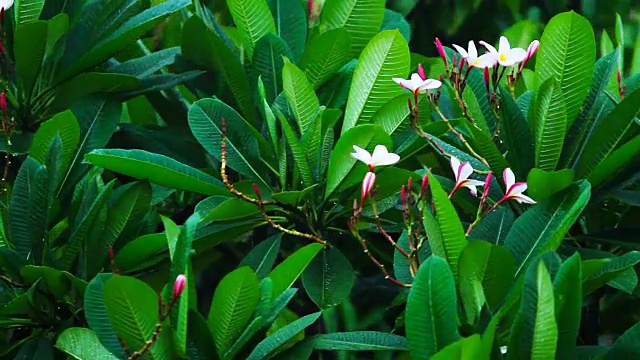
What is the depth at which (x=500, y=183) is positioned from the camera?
1.40 meters

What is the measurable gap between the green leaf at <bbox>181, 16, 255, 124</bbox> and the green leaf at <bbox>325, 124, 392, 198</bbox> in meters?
0.24

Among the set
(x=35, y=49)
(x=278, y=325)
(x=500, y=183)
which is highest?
(x=35, y=49)

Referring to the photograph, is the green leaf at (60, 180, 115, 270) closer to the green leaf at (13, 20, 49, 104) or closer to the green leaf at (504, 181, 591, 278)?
the green leaf at (13, 20, 49, 104)

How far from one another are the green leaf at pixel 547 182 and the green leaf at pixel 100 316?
0.53m

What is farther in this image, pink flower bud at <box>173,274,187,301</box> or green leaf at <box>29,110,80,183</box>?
green leaf at <box>29,110,80,183</box>

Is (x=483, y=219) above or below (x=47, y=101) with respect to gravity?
below

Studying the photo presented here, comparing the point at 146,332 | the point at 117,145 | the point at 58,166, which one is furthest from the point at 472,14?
the point at 146,332

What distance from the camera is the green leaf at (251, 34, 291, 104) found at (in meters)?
1.50

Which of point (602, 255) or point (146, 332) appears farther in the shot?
point (602, 255)

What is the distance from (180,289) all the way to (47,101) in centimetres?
61

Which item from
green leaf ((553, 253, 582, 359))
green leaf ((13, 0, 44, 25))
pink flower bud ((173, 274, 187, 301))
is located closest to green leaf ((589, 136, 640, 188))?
green leaf ((553, 253, 582, 359))

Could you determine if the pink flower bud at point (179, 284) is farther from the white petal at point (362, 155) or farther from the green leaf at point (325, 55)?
the green leaf at point (325, 55)

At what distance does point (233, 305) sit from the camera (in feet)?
3.73

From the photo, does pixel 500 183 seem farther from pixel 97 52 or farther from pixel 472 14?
pixel 472 14
